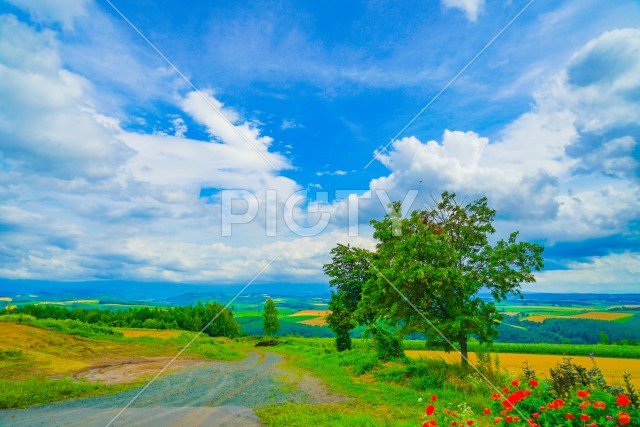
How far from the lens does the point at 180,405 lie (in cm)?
1227

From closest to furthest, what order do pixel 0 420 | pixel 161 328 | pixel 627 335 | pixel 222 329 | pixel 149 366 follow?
pixel 0 420
pixel 149 366
pixel 627 335
pixel 161 328
pixel 222 329

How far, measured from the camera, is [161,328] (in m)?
71.1

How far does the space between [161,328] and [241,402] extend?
2668 inches

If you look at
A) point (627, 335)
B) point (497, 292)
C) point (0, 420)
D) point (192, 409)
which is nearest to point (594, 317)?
point (627, 335)

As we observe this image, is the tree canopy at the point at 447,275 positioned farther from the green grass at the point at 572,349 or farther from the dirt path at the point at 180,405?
the green grass at the point at 572,349

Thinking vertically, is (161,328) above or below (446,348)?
below

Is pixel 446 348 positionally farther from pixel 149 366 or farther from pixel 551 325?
pixel 551 325

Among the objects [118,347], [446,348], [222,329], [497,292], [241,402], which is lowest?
[222,329]

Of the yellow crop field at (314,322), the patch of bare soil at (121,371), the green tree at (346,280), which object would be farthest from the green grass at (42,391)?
the yellow crop field at (314,322)

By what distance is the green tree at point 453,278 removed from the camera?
48.8 feet

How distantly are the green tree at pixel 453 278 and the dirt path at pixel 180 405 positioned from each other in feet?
17.8

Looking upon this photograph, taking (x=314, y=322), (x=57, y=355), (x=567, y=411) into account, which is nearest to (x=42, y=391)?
(x=57, y=355)

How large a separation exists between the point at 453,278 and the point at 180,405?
39.4 ft

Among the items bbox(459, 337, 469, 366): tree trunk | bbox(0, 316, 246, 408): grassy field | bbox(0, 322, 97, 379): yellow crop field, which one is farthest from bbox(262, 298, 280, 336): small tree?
bbox(459, 337, 469, 366): tree trunk
